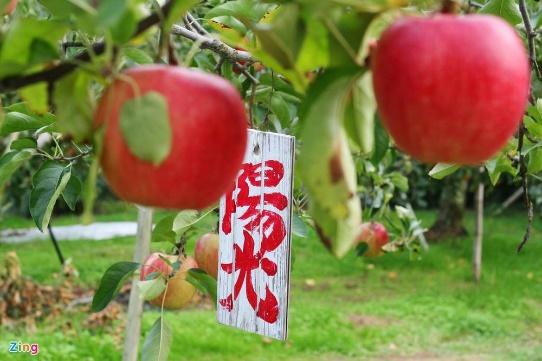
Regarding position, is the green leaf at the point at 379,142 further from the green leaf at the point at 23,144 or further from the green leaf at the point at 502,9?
the green leaf at the point at 23,144

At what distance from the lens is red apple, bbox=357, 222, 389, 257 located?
286 cm

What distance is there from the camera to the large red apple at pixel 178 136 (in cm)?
49

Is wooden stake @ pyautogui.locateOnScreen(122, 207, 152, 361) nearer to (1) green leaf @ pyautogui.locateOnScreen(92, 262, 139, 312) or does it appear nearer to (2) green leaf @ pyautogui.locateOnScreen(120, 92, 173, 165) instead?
(1) green leaf @ pyautogui.locateOnScreen(92, 262, 139, 312)

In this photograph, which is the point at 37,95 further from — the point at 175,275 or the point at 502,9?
the point at 175,275

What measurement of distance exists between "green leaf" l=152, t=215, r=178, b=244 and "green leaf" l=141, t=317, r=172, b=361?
0.77 feet

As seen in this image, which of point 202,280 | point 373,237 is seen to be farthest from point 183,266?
point 373,237

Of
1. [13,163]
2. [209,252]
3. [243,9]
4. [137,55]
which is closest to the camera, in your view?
[137,55]

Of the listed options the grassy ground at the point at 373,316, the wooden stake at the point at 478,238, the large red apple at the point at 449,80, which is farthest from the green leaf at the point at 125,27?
the wooden stake at the point at 478,238

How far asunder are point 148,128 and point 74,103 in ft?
0.24

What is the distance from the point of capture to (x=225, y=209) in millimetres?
1460

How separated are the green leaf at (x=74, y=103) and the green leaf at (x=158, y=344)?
0.85 m

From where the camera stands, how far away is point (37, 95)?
545 millimetres

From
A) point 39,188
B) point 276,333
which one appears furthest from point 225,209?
point 39,188

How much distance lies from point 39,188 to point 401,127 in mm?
843
